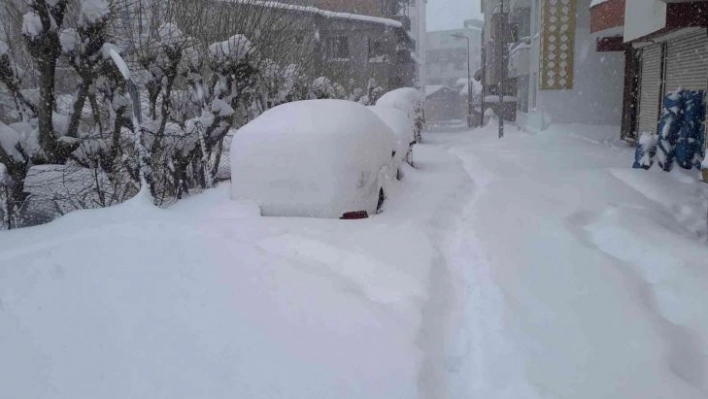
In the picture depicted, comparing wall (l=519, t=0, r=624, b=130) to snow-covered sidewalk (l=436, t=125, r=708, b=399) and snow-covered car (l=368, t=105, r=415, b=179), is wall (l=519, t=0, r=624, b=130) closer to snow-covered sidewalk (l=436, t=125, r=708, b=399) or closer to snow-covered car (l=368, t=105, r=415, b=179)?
snow-covered car (l=368, t=105, r=415, b=179)

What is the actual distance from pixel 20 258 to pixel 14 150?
3.21 meters

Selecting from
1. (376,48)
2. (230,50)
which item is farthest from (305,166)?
(376,48)

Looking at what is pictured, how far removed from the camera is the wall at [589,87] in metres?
18.9

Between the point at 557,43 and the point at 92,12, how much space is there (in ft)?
48.4

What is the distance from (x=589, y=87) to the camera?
63.4 feet

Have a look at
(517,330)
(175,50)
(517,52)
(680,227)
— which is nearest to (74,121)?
(175,50)

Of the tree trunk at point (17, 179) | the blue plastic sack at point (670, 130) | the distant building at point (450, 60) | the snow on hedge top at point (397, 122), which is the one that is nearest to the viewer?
the tree trunk at point (17, 179)

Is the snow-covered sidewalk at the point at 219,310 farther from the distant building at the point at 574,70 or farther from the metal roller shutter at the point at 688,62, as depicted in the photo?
the distant building at the point at 574,70

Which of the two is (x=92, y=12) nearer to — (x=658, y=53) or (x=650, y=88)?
(x=658, y=53)

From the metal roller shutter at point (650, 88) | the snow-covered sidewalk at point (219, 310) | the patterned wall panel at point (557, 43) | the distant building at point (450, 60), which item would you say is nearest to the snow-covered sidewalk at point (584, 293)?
the snow-covered sidewalk at point (219, 310)

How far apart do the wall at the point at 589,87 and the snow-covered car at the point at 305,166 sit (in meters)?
15.2

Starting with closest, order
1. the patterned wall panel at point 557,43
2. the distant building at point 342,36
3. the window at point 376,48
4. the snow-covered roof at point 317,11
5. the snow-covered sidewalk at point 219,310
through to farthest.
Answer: the snow-covered sidewalk at point 219,310
the snow-covered roof at point 317,11
the distant building at point 342,36
the patterned wall panel at point 557,43
the window at point 376,48

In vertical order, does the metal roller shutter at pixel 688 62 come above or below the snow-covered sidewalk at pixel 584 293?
above

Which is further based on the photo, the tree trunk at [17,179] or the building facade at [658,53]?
the building facade at [658,53]
